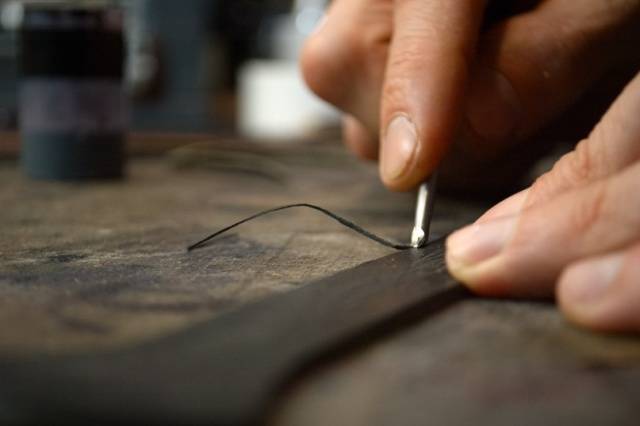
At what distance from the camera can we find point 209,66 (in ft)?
11.1

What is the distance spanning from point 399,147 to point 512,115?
0.66ft

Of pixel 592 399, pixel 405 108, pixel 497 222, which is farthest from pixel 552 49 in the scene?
pixel 592 399

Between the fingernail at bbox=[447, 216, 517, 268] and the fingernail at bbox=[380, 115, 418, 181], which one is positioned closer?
the fingernail at bbox=[447, 216, 517, 268]

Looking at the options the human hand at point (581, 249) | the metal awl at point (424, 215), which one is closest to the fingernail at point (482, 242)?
the human hand at point (581, 249)

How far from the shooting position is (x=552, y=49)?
2.69 ft

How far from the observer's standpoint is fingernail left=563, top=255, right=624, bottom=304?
0.39 m

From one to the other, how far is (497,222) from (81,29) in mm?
744

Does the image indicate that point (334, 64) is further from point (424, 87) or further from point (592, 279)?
point (592, 279)

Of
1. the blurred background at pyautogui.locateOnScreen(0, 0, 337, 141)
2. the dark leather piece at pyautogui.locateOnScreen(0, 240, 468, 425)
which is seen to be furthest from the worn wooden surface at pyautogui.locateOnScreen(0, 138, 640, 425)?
the blurred background at pyautogui.locateOnScreen(0, 0, 337, 141)

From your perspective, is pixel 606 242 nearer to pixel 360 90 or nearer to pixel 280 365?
pixel 280 365

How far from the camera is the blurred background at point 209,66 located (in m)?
2.69

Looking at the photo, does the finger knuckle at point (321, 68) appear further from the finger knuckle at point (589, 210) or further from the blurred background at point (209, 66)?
the blurred background at point (209, 66)

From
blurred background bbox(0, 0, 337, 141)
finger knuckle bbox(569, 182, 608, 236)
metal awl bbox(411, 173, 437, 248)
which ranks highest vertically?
finger knuckle bbox(569, 182, 608, 236)

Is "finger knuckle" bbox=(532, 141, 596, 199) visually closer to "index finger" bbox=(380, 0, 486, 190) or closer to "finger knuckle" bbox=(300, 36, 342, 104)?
"index finger" bbox=(380, 0, 486, 190)
